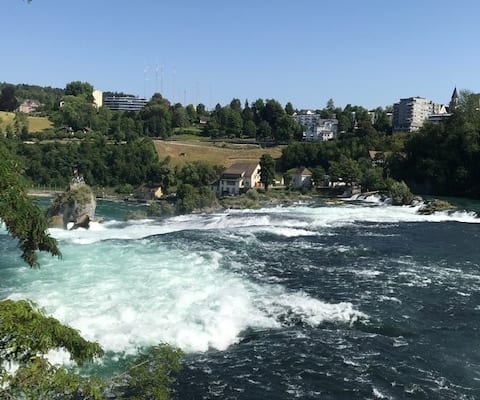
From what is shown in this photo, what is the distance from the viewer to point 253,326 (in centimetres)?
1756

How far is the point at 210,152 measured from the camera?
9331cm

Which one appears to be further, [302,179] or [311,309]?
[302,179]

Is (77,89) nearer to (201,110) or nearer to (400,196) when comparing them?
(201,110)

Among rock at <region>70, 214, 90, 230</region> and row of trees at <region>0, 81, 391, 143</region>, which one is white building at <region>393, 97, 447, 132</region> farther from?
rock at <region>70, 214, 90, 230</region>

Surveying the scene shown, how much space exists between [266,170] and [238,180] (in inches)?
167

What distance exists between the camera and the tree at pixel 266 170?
6919cm

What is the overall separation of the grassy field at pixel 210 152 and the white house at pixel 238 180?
1536cm

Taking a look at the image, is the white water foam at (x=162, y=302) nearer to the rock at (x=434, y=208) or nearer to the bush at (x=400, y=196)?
the rock at (x=434, y=208)

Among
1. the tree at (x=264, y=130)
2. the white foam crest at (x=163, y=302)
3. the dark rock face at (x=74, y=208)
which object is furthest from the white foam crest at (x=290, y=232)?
the tree at (x=264, y=130)

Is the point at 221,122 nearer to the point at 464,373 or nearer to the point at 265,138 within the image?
the point at 265,138

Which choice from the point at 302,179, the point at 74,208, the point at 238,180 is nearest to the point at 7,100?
the point at 238,180

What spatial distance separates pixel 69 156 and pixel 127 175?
34.3ft

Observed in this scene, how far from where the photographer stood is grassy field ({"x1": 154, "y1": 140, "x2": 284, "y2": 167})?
291 feet

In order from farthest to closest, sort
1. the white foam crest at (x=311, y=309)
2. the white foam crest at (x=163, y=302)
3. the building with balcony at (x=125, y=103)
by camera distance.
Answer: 1. the building with balcony at (x=125, y=103)
2. the white foam crest at (x=311, y=309)
3. the white foam crest at (x=163, y=302)
